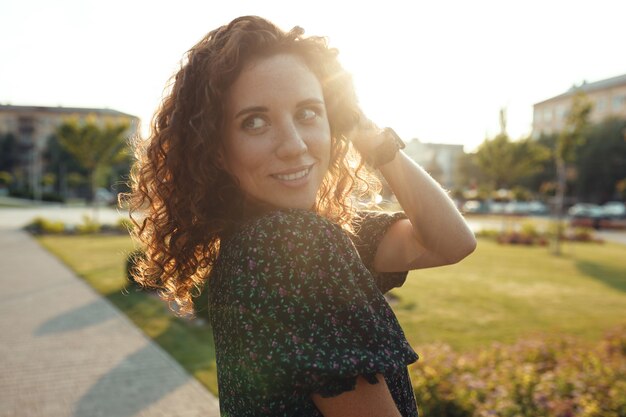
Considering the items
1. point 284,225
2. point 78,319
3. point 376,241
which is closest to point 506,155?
point 78,319

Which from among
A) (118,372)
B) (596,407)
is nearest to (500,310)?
(596,407)

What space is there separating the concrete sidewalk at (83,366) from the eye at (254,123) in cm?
414

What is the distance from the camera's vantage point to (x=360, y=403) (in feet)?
3.42

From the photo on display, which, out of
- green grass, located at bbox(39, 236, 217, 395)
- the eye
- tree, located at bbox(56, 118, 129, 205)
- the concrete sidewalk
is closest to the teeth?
the eye

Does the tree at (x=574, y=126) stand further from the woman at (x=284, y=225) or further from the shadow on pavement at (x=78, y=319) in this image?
the woman at (x=284, y=225)

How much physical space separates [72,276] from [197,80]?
1204 centimetres

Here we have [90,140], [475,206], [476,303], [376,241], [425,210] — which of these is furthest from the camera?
[475,206]

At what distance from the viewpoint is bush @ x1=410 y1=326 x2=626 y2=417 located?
384cm

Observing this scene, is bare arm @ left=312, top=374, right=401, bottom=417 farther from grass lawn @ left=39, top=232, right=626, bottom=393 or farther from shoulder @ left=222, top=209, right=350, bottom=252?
grass lawn @ left=39, top=232, right=626, bottom=393

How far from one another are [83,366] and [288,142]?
5748 mm

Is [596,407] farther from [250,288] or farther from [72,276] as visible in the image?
[72,276]

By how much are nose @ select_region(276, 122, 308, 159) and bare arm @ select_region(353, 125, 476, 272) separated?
0.27m

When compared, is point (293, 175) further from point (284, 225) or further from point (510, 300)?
point (510, 300)

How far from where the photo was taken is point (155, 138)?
58.8 inches
